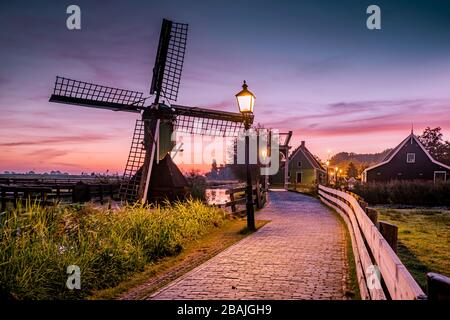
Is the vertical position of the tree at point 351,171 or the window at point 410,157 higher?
the window at point 410,157

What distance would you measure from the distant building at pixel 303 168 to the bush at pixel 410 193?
29351 millimetres

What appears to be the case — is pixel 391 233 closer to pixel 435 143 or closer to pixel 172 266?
pixel 172 266

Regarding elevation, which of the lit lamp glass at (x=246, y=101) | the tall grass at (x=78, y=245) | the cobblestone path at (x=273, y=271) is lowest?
the cobblestone path at (x=273, y=271)

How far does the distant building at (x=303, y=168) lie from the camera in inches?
2363

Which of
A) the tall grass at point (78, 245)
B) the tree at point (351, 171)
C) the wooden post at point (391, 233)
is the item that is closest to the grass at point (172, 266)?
the tall grass at point (78, 245)

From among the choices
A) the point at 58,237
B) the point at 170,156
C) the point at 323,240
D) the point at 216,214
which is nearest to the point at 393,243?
the point at 323,240

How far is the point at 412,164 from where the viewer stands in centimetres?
4406

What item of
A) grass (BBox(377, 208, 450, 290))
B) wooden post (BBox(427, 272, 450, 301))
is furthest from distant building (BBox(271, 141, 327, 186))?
wooden post (BBox(427, 272, 450, 301))

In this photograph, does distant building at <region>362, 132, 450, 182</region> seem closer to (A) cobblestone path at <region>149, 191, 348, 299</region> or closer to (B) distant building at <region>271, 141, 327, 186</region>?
(B) distant building at <region>271, 141, 327, 186</region>

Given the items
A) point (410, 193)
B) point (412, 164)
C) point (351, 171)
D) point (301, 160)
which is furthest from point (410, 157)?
point (351, 171)

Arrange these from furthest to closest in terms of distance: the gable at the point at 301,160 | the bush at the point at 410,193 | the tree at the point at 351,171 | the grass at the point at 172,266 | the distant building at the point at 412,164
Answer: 1. the tree at the point at 351,171
2. the gable at the point at 301,160
3. the distant building at the point at 412,164
4. the bush at the point at 410,193
5. the grass at the point at 172,266

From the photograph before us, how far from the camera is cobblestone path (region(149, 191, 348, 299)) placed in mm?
5871

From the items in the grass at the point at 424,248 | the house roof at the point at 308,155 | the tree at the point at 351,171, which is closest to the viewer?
the grass at the point at 424,248

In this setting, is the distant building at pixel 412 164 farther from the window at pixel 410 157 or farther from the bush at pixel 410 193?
the bush at pixel 410 193
